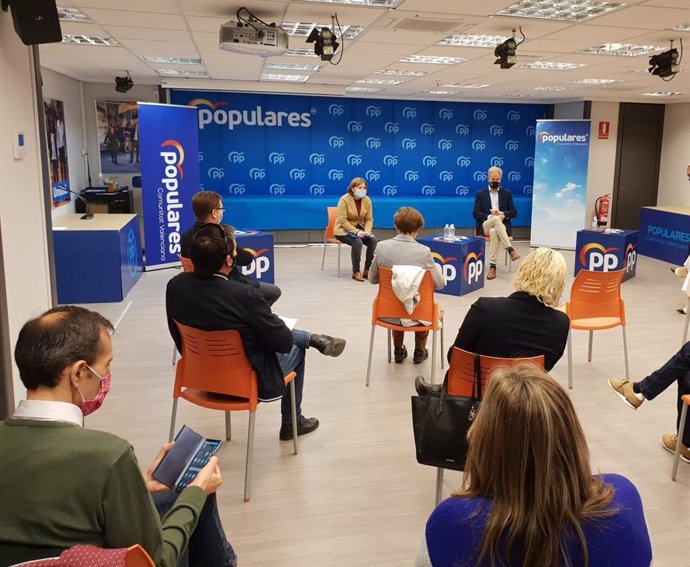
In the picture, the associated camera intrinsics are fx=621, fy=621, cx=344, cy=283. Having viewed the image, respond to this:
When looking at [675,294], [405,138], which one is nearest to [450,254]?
[675,294]

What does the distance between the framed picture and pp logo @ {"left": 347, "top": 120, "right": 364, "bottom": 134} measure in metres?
3.94

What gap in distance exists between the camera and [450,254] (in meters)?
7.34

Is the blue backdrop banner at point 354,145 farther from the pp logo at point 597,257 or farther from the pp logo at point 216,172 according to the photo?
the pp logo at point 597,257

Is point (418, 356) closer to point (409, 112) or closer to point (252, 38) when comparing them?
point (252, 38)

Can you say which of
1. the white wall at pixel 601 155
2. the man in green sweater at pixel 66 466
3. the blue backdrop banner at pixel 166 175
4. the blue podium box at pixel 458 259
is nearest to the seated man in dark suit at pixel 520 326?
the man in green sweater at pixel 66 466

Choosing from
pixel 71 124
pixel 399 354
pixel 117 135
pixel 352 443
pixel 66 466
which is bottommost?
pixel 352 443

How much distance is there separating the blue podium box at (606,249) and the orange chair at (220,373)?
628 centimetres

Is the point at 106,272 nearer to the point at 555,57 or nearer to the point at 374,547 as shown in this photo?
the point at 374,547

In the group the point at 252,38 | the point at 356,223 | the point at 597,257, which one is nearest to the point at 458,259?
the point at 356,223

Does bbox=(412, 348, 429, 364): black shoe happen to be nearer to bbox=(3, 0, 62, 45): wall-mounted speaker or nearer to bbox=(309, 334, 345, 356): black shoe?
bbox=(309, 334, 345, 356): black shoe

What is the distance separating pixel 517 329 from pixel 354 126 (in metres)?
9.74

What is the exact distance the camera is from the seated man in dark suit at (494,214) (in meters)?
Result: 8.66

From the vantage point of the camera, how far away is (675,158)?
12109mm

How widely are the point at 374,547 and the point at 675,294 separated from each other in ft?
21.2
